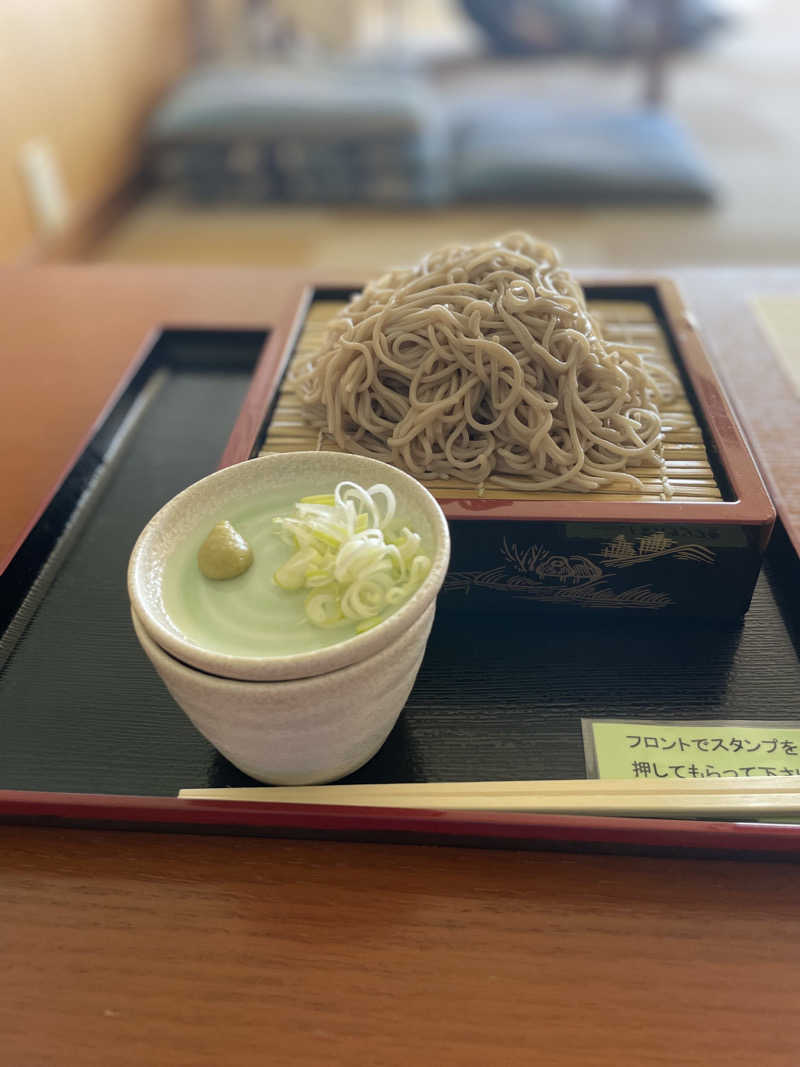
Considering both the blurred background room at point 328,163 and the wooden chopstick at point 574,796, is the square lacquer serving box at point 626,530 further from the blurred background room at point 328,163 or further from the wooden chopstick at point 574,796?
the blurred background room at point 328,163

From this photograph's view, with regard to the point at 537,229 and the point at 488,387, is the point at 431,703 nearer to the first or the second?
the point at 488,387

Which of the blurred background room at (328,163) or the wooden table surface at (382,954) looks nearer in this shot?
the wooden table surface at (382,954)

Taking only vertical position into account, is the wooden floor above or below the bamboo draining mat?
below

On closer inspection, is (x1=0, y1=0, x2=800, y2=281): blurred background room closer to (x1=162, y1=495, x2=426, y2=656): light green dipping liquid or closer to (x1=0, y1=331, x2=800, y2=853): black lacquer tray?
(x1=0, y1=331, x2=800, y2=853): black lacquer tray

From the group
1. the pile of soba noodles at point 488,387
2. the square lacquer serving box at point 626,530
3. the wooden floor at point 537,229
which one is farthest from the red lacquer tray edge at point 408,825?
the wooden floor at point 537,229

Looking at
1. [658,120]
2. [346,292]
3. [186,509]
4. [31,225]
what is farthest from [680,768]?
[658,120]

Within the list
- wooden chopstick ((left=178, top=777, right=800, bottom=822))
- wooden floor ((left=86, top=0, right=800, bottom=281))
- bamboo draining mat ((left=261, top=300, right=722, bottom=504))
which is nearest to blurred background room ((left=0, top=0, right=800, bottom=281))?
wooden floor ((left=86, top=0, right=800, bottom=281))

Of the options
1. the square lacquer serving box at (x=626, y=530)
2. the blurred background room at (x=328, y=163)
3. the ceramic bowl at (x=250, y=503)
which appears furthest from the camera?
the blurred background room at (x=328, y=163)

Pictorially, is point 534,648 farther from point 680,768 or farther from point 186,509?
point 186,509
